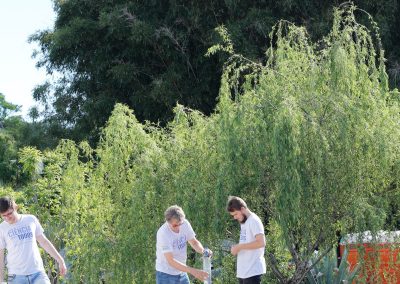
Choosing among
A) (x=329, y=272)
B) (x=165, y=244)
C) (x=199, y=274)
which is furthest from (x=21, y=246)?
(x=329, y=272)

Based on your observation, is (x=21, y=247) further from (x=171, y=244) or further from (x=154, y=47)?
(x=154, y=47)

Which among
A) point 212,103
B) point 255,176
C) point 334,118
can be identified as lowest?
point 255,176

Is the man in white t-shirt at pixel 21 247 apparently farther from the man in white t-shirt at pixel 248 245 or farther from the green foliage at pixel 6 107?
the green foliage at pixel 6 107

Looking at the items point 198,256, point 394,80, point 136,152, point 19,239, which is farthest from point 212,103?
point 19,239

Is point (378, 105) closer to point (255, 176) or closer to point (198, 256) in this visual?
point (255, 176)

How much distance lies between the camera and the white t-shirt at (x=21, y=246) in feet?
28.1

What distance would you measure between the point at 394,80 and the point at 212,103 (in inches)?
188

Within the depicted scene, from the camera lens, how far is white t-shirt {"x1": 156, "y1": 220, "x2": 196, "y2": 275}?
898cm

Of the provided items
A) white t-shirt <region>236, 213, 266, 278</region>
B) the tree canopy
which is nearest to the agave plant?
white t-shirt <region>236, 213, 266, 278</region>

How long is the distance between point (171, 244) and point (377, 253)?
312cm

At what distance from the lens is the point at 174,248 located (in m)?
9.08

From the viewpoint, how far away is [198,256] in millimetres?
11508

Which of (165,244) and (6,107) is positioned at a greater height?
(6,107)

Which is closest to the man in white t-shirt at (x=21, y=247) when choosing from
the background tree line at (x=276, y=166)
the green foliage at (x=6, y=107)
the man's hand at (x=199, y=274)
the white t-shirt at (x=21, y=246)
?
the white t-shirt at (x=21, y=246)
